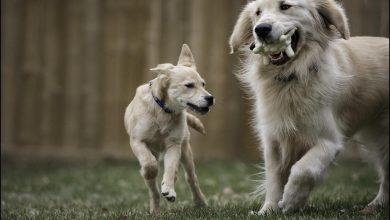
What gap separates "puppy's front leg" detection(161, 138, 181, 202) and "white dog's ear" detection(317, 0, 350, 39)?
141cm

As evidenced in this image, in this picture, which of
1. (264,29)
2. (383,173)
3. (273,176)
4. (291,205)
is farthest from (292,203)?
(383,173)

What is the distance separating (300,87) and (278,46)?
0.41 meters

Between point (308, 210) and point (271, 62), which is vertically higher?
point (271, 62)

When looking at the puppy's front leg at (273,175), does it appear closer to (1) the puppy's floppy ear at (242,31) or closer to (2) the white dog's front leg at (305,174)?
(2) the white dog's front leg at (305,174)

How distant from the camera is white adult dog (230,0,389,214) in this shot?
5.02 meters

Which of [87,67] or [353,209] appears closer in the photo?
[353,209]

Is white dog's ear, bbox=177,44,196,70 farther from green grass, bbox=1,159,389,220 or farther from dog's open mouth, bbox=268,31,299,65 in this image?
green grass, bbox=1,159,389,220

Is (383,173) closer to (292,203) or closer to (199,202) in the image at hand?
(292,203)

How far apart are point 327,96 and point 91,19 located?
659 cm

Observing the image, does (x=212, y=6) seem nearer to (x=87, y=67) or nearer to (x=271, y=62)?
(x=87, y=67)

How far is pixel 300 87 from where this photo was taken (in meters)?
5.16

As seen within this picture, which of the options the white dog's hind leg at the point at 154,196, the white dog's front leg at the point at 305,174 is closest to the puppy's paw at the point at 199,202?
the white dog's hind leg at the point at 154,196

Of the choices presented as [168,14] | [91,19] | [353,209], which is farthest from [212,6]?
[353,209]

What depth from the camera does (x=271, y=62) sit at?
5.16 metres
